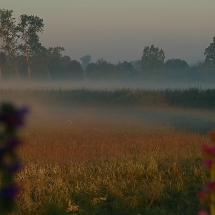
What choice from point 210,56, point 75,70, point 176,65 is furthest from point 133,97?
point 176,65

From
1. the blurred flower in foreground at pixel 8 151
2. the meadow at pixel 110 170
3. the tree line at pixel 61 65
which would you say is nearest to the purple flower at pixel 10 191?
the blurred flower in foreground at pixel 8 151

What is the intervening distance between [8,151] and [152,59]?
84.7 metres

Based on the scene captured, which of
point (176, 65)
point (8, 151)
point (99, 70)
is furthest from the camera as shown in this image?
point (176, 65)

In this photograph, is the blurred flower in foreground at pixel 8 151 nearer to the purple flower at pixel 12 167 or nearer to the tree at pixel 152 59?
the purple flower at pixel 12 167

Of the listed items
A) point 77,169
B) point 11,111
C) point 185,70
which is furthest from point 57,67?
point 11,111

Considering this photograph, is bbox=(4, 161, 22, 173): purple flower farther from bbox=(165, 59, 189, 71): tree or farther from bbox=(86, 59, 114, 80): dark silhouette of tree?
bbox=(165, 59, 189, 71): tree

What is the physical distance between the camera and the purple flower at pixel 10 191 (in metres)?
0.62

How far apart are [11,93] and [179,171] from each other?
2625 cm

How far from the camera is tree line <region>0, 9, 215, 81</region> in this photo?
39.9 metres

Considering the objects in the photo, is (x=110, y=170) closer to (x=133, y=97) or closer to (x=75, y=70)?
(x=133, y=97)

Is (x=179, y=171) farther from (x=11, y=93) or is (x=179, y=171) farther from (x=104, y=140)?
(x=11, y=93)

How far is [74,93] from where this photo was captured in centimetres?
2980

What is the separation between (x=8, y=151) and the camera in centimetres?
62

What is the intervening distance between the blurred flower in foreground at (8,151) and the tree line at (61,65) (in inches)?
1588
